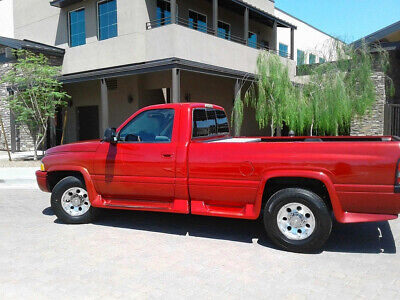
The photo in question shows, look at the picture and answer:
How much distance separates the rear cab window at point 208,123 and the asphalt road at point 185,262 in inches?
60.2

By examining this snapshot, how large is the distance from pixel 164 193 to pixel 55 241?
5.47ft

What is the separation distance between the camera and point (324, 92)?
13.3 m

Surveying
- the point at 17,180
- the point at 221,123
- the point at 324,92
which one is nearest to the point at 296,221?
the point at 221,123

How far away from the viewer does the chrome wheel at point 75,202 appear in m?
6.05

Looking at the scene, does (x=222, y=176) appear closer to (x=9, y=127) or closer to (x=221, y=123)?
(x=221, y=123)

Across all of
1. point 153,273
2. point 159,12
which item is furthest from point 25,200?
point 159,12

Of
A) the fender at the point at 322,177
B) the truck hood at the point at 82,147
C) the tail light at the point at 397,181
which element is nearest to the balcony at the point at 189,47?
the truck hood at the point at 82,147

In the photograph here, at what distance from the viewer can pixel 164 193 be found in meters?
5.31

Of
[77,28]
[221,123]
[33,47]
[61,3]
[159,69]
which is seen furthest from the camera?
[77,28]

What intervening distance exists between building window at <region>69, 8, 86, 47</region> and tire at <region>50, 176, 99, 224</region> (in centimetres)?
1288

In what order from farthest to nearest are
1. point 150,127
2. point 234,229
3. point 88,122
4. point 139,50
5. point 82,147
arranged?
point 88,122 → point 139,50 → point 82,147 → point 234,229 → point 150,127

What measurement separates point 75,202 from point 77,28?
13.7m

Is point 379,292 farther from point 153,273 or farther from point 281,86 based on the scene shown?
point 281,86

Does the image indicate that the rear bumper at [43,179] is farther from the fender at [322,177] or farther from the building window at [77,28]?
the building window at [77,28]
